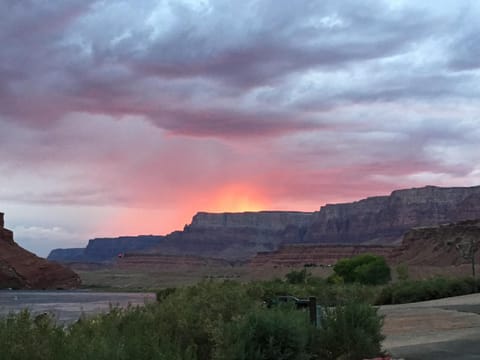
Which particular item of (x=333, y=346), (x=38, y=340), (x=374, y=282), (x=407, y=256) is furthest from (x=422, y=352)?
(x=407, y=256)

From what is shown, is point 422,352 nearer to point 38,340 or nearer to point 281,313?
point 281,313

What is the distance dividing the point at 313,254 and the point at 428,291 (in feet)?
402

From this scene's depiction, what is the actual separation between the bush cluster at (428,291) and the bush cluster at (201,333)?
2741 cm

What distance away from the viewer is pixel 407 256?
118 metres

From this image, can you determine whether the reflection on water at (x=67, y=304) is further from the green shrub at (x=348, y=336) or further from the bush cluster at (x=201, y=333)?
the green shrub at (x=348, y=336)

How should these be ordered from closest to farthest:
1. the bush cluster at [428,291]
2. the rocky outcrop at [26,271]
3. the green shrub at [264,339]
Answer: the green shrub at [264,339] → the bush cluster at [428,291] → the rocky outcrop at [26,271]

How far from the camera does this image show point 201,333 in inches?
563

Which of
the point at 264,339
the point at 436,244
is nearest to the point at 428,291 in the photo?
the point at 264,339

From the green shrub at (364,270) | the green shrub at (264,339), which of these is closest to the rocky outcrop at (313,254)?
the green shrub at (364,270)

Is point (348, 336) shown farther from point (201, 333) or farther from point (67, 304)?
point (67, 304)

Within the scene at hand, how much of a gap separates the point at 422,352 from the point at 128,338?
23.8 feet

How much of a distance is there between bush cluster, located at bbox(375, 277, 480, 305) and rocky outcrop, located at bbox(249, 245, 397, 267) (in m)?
103

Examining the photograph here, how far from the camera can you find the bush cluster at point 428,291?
42219mm

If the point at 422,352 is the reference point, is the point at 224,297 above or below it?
above
